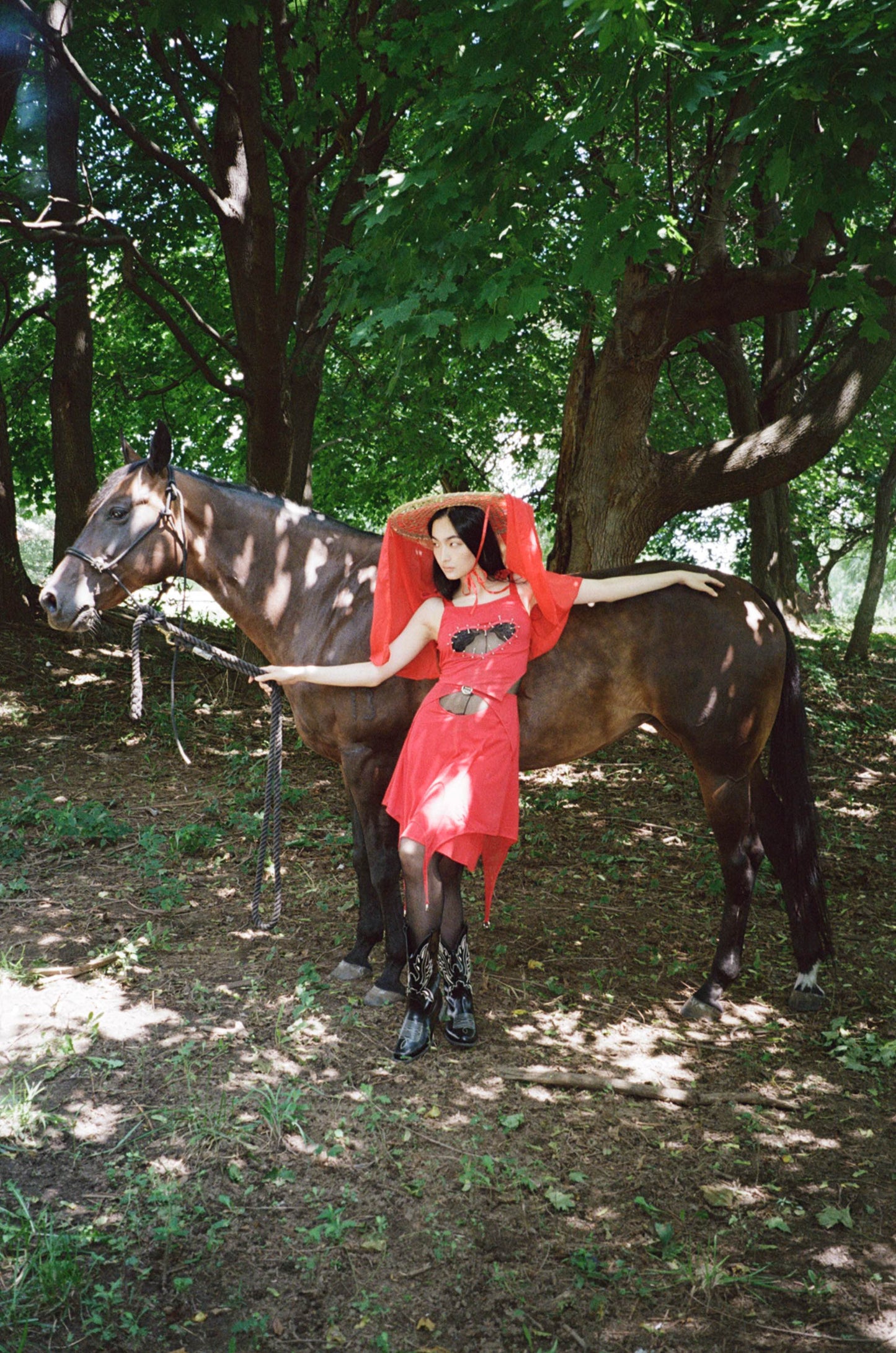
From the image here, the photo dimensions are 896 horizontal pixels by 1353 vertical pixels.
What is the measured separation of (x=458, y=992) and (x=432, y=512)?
209cm

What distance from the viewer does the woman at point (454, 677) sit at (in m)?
3.70

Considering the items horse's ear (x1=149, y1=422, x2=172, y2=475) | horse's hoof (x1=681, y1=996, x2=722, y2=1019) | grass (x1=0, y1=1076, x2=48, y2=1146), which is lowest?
horse's hoof (x1=681, y1=996, x2=722, y2=1019)

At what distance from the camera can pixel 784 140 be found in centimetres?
401

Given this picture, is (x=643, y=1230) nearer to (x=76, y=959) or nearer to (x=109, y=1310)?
(x=109, y=1310)

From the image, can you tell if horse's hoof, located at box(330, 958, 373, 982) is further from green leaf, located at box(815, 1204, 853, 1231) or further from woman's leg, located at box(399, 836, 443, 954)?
green leaf, located at box(815, 1204, 853, 1231)

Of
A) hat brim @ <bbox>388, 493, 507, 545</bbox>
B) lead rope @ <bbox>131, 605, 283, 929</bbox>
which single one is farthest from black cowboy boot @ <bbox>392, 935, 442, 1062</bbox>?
hat brim @ <bbox>388, 493, 507, 545</bbox>

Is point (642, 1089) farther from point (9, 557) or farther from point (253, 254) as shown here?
point (9, 557)

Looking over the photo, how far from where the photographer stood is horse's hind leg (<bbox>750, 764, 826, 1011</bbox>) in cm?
449

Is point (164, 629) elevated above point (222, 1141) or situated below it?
above

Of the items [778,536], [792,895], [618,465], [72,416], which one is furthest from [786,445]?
[72,416]

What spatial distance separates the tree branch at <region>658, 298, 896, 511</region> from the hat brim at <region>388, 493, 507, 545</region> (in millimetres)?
4207

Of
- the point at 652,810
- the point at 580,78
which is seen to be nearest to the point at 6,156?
the point at 580,78

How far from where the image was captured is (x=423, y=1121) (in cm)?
345

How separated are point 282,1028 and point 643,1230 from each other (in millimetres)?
1750
